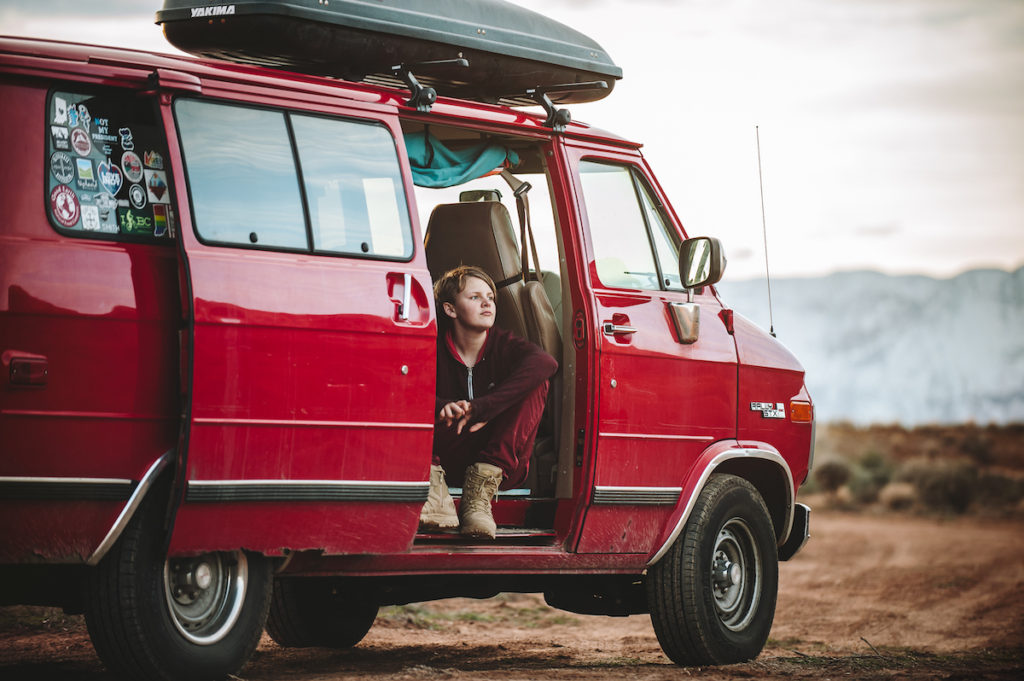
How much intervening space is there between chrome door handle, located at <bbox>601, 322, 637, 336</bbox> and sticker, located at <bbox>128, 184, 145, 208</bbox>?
252cm

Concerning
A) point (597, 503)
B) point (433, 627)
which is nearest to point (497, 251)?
point (597, 503)

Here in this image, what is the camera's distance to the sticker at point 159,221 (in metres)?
5.53

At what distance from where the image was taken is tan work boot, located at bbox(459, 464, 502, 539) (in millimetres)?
6617

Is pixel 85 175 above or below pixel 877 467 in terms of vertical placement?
above

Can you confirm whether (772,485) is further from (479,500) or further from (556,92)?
(556,92)

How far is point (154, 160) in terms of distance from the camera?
559 cm

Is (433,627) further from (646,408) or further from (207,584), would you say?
(207,584)

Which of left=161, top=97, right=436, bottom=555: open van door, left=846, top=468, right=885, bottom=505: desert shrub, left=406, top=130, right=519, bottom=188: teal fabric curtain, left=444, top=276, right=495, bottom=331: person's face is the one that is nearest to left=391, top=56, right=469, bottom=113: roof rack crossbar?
Answer: left=161, top=97, right=436, bottom=555: open van door

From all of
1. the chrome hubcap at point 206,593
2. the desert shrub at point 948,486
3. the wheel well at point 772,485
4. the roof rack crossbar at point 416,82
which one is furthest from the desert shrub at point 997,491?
the chrome hubcap at point 206,593

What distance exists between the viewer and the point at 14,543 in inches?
203

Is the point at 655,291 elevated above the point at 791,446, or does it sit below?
above

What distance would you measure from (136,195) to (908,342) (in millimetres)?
113890

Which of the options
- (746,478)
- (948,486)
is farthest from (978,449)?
(746,478)

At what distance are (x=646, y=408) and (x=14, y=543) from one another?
3.26 metres
